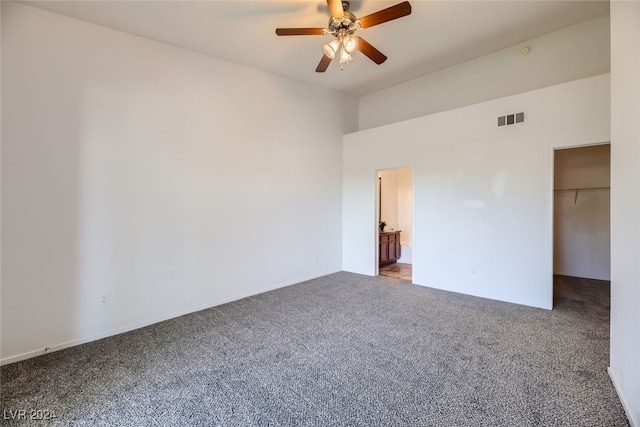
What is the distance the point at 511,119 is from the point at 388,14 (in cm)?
255

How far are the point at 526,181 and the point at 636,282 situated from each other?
2.46 m

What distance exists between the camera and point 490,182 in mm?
4168

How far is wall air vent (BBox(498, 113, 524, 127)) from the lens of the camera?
152 inches

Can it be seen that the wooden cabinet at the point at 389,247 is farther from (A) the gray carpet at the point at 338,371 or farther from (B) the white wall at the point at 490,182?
(A) the gray carpet at the point at 338,371

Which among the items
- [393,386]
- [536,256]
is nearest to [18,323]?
[393,386]

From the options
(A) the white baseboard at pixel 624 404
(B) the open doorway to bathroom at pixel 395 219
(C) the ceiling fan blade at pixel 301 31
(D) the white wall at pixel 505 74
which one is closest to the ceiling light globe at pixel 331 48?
(C) the ceiling fan blade at pixel 301 31

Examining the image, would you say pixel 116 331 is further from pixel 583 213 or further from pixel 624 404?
pixel 583 213

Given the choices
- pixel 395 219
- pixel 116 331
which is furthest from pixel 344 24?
pixel 395 219

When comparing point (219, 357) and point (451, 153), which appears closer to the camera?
point (219, 357)

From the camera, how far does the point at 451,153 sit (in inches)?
179

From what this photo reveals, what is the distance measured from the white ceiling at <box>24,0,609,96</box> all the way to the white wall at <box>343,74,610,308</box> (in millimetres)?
865

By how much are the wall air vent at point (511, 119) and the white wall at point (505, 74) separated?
25.6 inches

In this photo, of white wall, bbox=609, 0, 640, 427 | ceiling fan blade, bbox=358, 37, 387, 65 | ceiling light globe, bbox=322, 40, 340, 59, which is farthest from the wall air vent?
ceiling light globe, bbox=322, 40, 340, 59

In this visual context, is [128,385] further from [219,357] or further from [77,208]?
[77,208]
